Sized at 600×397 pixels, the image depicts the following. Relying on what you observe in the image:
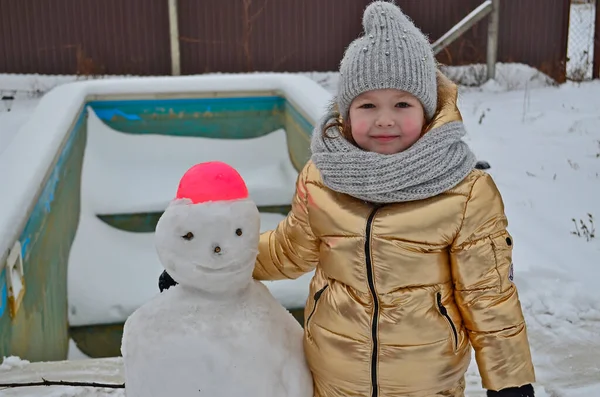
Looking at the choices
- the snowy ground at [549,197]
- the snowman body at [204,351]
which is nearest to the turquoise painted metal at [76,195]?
the snowy ground at [549,197]

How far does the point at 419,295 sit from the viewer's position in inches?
62.2

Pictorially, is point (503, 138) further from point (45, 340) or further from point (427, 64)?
point (427, 64)

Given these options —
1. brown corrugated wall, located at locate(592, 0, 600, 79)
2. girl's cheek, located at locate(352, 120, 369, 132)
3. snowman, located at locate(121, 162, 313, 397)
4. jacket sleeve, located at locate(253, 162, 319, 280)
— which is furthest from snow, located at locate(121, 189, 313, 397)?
brown corrugated wall, located at locate(592, 0, 600, 79)

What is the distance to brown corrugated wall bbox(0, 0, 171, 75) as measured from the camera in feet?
29.2

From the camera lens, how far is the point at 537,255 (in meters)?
3.46

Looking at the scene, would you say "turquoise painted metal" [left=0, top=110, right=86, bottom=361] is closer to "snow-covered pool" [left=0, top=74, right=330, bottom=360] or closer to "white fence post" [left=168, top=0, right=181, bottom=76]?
"snow-covered pool" [left=0, top=74, right=330, bottom=360]

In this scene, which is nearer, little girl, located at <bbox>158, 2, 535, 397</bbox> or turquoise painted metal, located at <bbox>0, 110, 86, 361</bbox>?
little girl, located at <bbox>158, 2, 535, 397</bbox>

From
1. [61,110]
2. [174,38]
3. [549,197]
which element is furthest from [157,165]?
[174,38]

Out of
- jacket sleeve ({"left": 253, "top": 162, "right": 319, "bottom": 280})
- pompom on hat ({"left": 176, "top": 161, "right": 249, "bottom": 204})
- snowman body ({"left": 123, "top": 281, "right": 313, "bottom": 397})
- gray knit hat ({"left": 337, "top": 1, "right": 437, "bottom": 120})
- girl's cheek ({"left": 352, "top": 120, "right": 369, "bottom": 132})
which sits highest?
gray knit hat ({"left": 337, "top": 1, "right": 437, "bottom": 120})

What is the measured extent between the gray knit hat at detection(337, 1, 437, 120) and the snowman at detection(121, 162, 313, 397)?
1.15ft

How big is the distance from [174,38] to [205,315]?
7.64 metres

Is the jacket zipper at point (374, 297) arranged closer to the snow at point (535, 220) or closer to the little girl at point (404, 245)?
the little girl at point (404, 245)

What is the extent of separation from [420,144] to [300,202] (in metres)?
0.34

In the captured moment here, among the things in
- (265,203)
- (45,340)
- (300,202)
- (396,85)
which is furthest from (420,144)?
(265,203)
